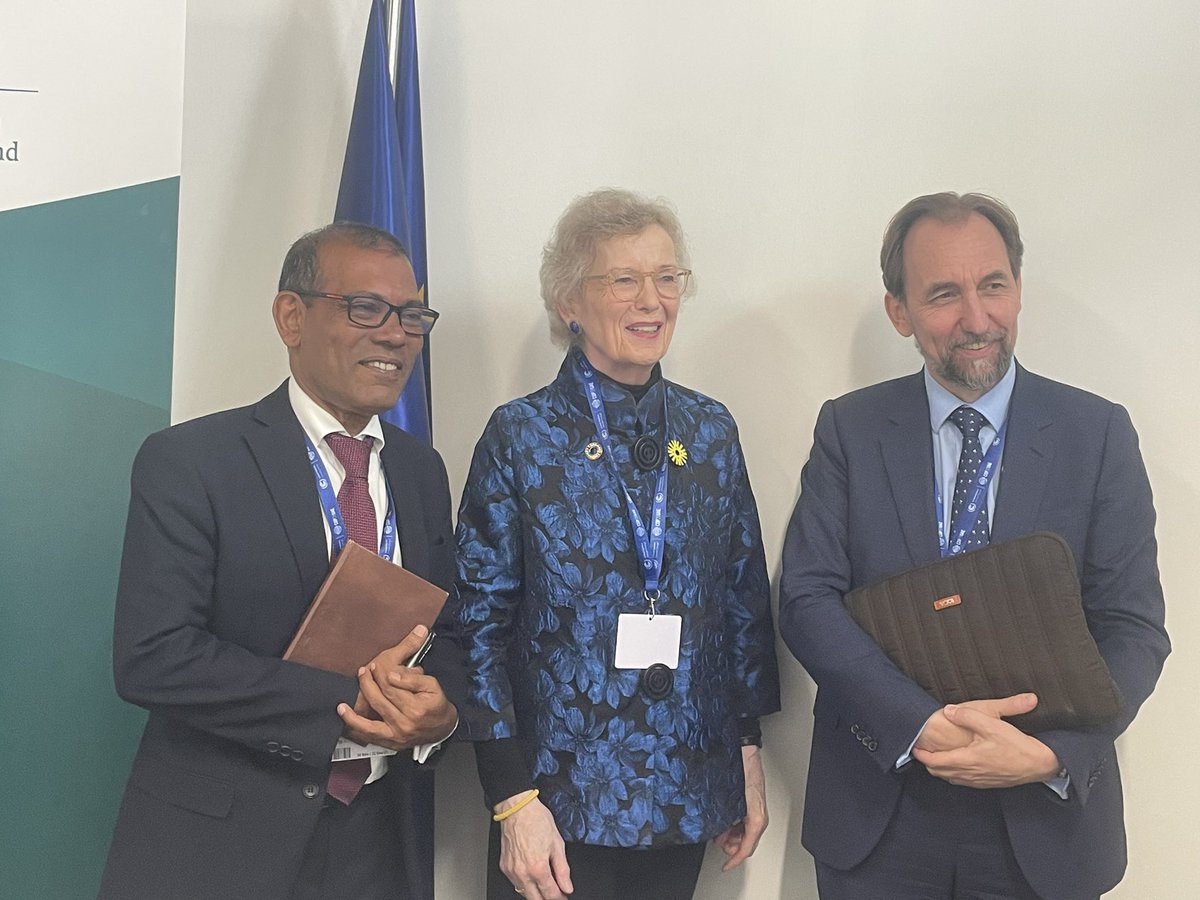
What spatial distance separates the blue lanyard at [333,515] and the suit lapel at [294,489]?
0.02 metres

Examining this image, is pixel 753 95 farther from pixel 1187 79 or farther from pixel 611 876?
pixel 611 876

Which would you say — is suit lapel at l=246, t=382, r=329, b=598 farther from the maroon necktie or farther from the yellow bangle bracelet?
the yellow bangle bracelet

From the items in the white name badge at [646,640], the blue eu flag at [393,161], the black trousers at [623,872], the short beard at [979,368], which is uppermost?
the blue eu flag at [393,161]

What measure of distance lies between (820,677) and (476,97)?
1835mm

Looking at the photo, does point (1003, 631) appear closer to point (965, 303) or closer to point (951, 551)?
point (951, 551)

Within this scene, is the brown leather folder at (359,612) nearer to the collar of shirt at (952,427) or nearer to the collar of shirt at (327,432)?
the collar of shirt at (327,432)

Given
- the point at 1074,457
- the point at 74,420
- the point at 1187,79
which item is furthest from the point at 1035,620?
the point at 74,420

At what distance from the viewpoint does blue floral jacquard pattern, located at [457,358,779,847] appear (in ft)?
6.80

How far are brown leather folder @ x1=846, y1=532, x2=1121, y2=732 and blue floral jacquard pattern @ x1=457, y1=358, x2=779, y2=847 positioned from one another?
394 millimetres

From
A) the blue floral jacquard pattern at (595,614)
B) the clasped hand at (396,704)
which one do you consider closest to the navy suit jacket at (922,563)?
the blue floral jacquard pattern at (595,614)

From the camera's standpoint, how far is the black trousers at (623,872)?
83.4 inches

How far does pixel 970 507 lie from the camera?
203 centimetres

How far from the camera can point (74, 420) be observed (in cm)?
264

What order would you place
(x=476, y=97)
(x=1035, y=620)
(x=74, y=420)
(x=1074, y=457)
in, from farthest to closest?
(x=476, y=97) → (x=74, y=420) → (x=1074, y=457) → (x=1035, y=620)
